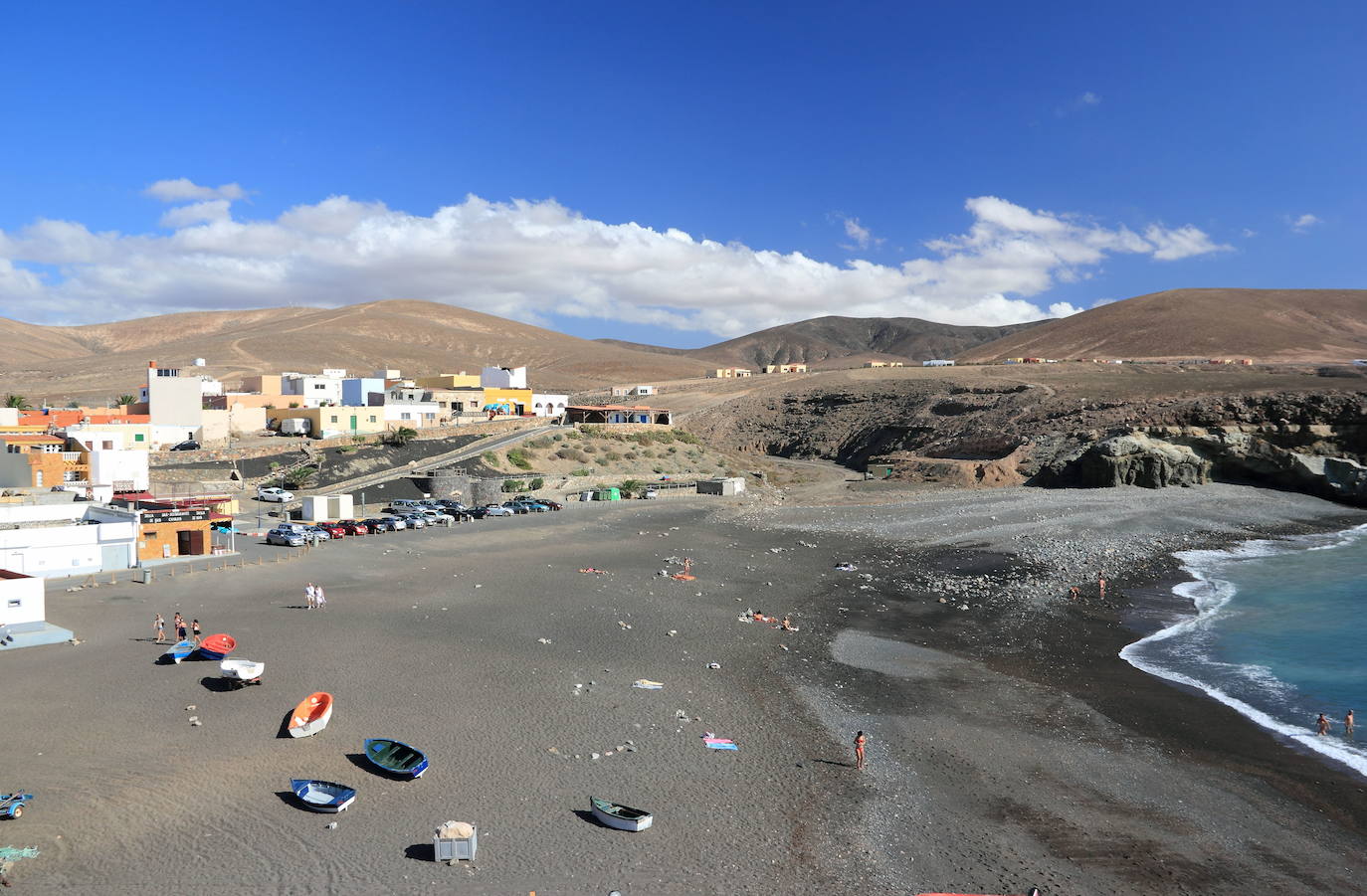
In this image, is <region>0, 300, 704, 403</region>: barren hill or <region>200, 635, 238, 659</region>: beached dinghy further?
<region>0, 300, 704, 403</region>: barren hill

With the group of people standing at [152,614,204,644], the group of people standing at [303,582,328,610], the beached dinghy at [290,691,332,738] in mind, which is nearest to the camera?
the beached dinghy at [290,691,332,738]

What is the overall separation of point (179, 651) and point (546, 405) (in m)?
61.1

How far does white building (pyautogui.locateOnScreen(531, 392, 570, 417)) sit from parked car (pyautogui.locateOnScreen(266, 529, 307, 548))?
144ft

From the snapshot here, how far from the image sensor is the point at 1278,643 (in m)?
23.8

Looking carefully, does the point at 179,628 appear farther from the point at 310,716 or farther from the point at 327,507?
the point at 327,507

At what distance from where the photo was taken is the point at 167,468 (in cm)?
4634

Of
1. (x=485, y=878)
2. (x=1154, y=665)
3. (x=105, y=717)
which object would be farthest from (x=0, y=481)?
(x=1154, y=665)

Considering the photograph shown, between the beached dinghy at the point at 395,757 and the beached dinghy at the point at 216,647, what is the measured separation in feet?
22.0

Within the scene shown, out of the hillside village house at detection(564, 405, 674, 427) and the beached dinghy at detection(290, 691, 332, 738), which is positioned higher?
the hillside village house at detection(564, 405, 674, 427)

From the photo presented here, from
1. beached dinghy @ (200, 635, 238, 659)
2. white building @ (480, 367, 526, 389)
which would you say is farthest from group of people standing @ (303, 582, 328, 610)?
white building @ (480, 367, 526, 389)

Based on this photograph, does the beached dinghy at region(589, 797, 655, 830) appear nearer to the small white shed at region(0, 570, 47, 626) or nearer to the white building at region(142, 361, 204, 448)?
the small white shed at region(0, 570, 47, 626)

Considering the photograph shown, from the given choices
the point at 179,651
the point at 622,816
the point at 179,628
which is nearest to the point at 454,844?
the point at 622,816

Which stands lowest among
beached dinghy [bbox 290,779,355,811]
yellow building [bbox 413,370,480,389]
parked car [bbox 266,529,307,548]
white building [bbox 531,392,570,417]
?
beached dinghy [bbox 290,779,355,811]

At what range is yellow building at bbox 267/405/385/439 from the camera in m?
57.7
